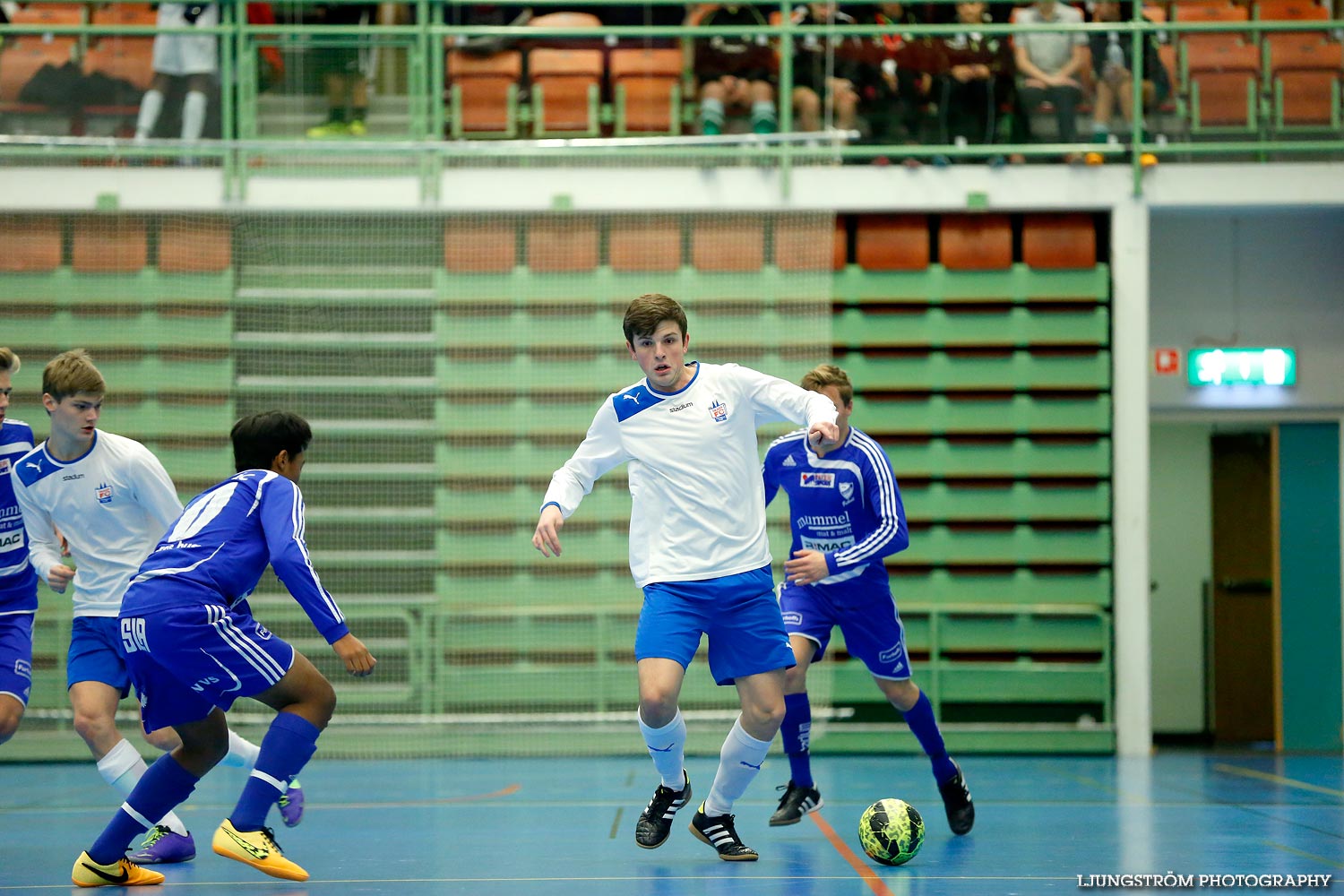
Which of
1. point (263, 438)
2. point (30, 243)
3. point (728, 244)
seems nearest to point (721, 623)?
point (263, 438)

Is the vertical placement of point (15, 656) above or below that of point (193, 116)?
below

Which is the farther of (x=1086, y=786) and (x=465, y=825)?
(x=1086, y=786)

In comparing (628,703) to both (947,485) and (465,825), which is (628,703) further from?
(465,825)

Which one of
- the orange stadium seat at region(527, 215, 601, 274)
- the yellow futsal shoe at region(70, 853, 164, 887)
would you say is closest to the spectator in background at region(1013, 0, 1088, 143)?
the orange stadium seat at region(527, 215, 601, 274)

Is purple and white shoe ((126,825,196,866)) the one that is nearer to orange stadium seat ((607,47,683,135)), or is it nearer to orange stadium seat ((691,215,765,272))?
orange stadium seat ((691,215,765,272))

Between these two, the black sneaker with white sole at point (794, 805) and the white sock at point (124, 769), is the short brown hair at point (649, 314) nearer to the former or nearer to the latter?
the black sneaker with white sole at point (794, 805)

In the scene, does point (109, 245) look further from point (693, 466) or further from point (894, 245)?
point (693, 466)

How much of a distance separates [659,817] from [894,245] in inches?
248

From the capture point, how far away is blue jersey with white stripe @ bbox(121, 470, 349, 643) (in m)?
4.12

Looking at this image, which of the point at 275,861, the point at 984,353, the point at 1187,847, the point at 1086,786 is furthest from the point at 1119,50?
the point at 275,861

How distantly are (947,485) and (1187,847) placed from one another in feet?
16.9

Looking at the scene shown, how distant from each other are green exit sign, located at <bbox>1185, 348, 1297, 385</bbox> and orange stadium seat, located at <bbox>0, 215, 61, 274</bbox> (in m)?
8.88

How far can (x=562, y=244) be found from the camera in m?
9.84

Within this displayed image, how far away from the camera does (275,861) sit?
167 inches
